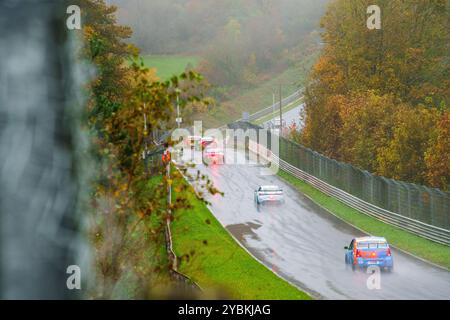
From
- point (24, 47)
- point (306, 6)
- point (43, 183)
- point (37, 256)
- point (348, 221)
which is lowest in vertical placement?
point (348, 221)

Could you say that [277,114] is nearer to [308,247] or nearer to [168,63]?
[168,63]

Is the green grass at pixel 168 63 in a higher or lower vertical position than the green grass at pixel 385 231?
higher

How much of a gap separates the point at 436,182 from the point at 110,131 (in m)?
43.6

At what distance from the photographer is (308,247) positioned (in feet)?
135

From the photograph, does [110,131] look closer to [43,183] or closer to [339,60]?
[43,183]

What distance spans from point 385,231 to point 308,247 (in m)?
5.90

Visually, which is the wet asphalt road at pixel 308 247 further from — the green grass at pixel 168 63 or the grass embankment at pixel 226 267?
the green grass at pixel 168 63

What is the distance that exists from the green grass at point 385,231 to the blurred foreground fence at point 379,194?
38 cm

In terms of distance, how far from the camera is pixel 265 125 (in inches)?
4791

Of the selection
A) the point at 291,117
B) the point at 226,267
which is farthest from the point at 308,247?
the point at 291,117

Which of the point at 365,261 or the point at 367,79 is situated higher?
the point at 367,79

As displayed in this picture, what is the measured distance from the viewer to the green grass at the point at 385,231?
124 feet

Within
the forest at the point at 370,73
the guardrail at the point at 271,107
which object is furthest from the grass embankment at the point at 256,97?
the forest at the point at 370,73
